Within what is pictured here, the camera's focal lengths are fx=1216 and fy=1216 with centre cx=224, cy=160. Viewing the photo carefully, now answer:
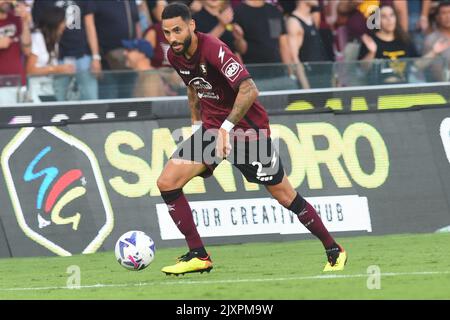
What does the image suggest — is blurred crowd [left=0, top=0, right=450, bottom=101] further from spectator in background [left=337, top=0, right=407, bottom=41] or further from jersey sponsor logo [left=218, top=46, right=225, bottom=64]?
jersey sponsor logo [left=218, top=46, right=225, bottom=64]

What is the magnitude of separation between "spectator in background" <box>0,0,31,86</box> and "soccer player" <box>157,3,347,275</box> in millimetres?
6334

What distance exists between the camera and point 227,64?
35.7ft

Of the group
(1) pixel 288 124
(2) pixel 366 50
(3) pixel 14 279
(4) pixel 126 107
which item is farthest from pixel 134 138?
(2) pixel 366 50

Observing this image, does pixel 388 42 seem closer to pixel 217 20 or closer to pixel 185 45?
pixel 217 20

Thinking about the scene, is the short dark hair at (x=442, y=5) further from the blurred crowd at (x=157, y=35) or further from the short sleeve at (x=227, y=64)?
the short sleeve at (x=227, y=64)

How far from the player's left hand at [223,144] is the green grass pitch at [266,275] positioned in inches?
43.8

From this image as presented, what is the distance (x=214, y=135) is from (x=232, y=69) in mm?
741

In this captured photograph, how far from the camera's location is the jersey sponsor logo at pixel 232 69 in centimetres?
1085

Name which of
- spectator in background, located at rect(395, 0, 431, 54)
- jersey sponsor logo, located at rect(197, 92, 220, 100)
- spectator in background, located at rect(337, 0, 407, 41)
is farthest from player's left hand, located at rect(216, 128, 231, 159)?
spectator in background, located at rect(395, 0, 431, 54)

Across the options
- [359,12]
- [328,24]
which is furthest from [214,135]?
[328,24]

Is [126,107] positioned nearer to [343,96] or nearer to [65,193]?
[65,193]

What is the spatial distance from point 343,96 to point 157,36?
12.7 feet

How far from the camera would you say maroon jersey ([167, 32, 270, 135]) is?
35.8 feet

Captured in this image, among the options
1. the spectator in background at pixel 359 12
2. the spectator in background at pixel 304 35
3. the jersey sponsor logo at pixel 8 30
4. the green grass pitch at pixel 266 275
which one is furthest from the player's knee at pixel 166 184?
the spectator in background at pixel 359 12
